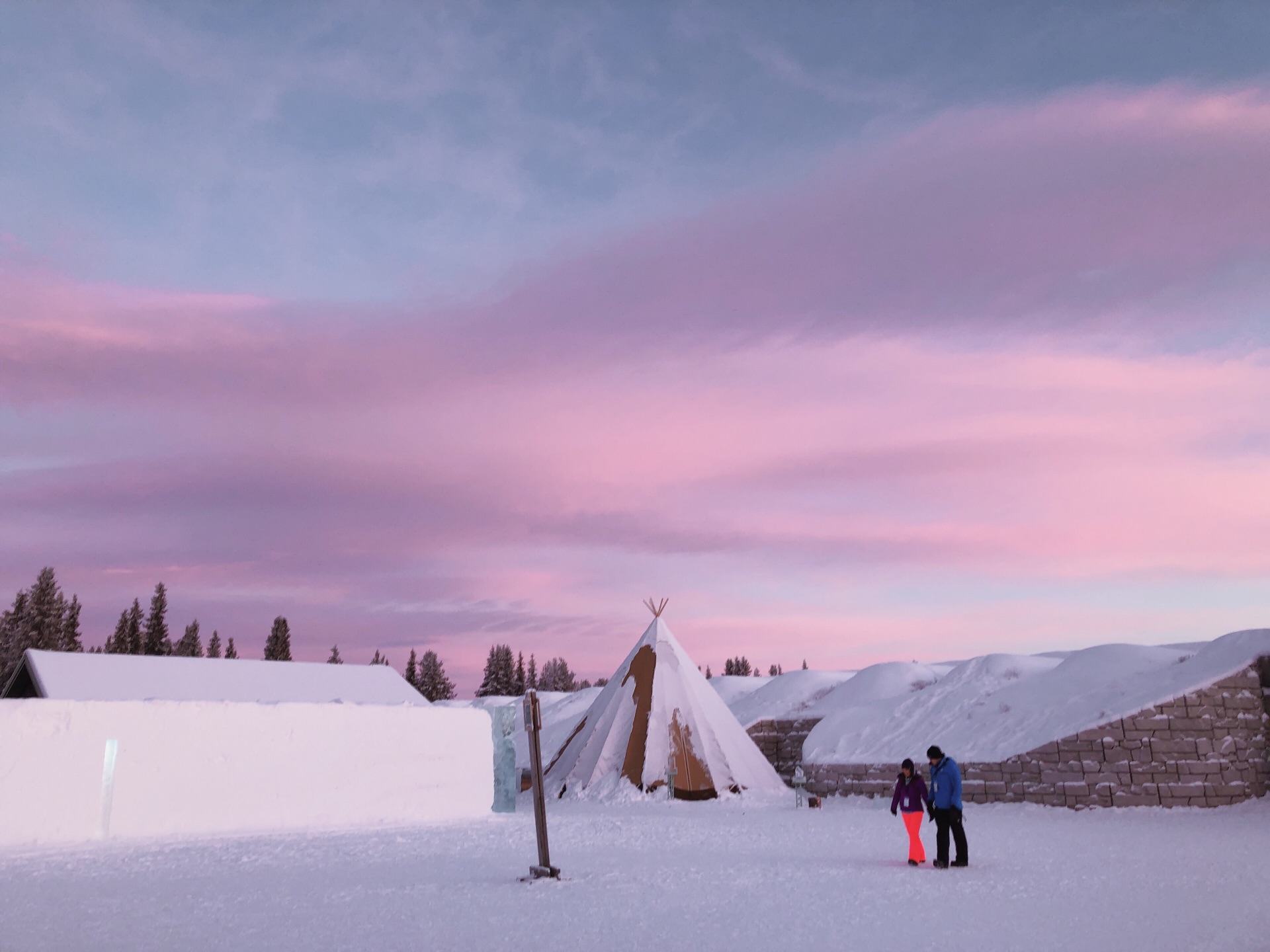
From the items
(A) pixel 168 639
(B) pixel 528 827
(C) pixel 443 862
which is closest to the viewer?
(C) pixel 443 862

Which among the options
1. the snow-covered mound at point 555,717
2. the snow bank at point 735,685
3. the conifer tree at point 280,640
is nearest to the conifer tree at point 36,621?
the conifer tree at point 280,640

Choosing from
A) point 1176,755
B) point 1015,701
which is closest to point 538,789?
point 1176,755

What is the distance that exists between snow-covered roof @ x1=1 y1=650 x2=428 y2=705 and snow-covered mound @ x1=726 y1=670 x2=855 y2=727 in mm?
12372

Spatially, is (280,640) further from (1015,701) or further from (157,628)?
(1015,701)

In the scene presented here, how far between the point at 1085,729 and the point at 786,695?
1407 cm

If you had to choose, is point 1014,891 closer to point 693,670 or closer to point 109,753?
point 109,753

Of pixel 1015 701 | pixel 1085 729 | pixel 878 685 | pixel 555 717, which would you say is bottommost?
pixel 555 717

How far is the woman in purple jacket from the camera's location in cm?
950

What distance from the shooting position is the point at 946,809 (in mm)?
9383

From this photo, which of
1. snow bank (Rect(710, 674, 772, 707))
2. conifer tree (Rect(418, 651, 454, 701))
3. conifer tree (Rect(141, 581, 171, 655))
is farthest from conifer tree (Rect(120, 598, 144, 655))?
snow bank (Rect(710, 674, 772, 707))

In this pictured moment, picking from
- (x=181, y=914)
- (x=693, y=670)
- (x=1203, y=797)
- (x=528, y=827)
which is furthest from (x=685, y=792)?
(x=181, y=914)

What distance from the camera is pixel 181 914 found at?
23.0 ft

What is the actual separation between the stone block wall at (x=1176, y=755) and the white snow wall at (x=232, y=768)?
1131 centimetres

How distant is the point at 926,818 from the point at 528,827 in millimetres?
6737
